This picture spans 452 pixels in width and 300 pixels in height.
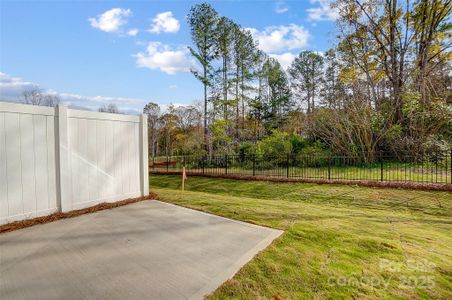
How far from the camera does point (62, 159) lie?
4.04m

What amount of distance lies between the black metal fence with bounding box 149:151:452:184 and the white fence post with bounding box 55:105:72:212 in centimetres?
700

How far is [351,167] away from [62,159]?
11.1 meters

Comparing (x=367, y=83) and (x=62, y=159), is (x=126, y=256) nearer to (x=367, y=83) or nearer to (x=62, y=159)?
(x=62, y=159)

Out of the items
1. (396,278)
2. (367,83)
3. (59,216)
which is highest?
(367,83)

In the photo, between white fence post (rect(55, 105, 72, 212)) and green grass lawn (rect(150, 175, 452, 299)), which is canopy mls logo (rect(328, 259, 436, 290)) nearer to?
green grass lawn (rect(150, 175, 452, 299))

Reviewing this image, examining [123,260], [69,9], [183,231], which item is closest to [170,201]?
[183,231]

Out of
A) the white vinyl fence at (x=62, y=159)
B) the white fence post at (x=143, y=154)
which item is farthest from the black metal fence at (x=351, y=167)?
the white vinyl fence at (x=62, y=159)

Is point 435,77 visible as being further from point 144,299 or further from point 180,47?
point 144,299

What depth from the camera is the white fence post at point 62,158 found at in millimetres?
4020

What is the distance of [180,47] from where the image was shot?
59.3ft

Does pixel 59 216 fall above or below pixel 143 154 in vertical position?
below

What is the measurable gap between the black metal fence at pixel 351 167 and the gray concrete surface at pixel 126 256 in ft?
22.2

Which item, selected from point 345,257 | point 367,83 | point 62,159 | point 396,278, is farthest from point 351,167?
point 62,159

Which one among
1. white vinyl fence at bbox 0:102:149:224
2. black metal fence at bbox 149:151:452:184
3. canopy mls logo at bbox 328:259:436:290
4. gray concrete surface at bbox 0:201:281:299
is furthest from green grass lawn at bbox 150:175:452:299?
black metal fence at bbox 149:151:452:184
